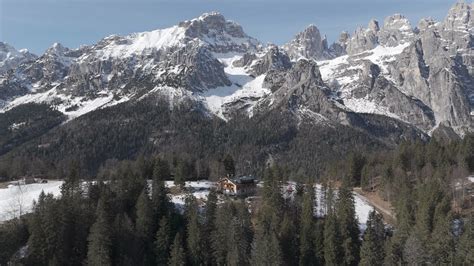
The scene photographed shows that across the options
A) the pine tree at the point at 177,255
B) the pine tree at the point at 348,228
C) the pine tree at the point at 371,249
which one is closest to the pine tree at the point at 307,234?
the pine tree at the point at 348,228

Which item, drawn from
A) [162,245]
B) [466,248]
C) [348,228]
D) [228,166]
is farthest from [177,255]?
[228,166]

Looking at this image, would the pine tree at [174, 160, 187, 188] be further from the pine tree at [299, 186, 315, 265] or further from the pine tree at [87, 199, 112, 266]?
the pine tree at [87, 199, 112, 266]

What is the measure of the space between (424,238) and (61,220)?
6632 centimetres

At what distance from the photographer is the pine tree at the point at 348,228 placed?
329ft

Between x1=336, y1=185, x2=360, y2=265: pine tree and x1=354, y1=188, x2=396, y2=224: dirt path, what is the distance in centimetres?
1272

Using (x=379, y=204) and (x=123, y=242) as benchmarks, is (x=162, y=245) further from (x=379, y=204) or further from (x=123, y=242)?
(x=379, y=204)

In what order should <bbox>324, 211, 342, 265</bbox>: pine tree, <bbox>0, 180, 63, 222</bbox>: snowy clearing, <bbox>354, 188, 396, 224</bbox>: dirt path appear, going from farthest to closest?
1. <bbox>354, 188, 396, 224</bbox>: dirt path
2. <bbox>0, 180, 63, 222</bbox>: snowy clearing
3. <bbox>324, 211, 342, 265</bbox>: pine tree

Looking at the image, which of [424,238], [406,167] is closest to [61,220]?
[424,238]

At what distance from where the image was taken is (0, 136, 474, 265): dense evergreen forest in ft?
307

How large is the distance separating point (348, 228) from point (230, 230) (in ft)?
76.7

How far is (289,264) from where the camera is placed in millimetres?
101188

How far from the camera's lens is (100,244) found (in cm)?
9300

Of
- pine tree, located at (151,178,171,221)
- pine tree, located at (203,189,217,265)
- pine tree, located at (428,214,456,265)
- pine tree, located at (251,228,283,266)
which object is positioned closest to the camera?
pine tree, located at (428,214,456,265)

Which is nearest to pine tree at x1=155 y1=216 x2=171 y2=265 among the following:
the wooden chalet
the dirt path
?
the wooden chalet
